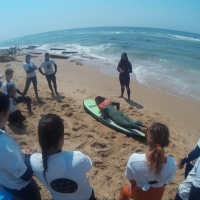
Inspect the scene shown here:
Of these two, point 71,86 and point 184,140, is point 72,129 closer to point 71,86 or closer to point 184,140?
point 184,140

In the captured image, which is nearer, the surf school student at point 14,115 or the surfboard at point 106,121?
the surfboard at point 106,121

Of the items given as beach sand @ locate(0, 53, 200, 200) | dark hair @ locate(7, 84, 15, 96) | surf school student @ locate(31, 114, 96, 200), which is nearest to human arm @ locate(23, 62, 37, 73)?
beach sand @ locate(0, 53, 200, 200)

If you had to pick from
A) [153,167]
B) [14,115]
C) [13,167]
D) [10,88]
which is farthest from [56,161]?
[10,88]

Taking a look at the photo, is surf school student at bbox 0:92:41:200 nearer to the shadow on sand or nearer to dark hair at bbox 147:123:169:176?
dark hair at bbox 147:123:169:176

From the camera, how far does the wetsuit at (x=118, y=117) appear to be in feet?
20.7

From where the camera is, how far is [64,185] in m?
2.21

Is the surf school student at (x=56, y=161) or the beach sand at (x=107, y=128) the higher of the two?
the surf school student at (x=56, y=161)

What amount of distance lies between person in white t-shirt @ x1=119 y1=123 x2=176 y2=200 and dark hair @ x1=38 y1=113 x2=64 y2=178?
93 cm

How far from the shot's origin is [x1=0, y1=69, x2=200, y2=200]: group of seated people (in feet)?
6.98

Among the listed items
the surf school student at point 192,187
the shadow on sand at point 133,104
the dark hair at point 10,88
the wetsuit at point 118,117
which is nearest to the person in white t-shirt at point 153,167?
the surf school student at point 192,187

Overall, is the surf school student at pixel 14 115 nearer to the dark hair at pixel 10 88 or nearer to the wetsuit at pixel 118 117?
the dark hair at pixel 10 88

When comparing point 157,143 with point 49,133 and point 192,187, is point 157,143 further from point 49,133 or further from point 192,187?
point 49,133

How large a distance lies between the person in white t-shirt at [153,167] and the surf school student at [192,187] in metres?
0.27

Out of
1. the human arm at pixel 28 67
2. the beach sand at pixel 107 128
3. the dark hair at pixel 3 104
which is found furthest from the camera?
the human arm at pixel 28 67
